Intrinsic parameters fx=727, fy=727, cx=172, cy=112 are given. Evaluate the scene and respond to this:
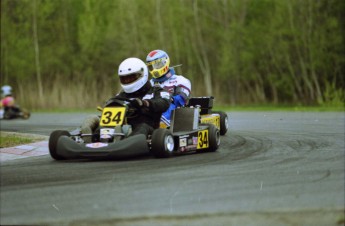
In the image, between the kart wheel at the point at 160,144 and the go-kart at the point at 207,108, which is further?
the go-kart at the point at 207,108

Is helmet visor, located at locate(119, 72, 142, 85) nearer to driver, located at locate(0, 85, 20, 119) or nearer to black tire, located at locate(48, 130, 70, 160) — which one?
black tire, located at locate(48, 130, 70, 160)

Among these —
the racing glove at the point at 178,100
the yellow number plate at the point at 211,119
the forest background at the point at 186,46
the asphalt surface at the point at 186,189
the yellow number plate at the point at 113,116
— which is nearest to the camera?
the asphalt surface at the point at 186,189

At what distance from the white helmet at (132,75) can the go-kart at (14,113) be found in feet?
47.7

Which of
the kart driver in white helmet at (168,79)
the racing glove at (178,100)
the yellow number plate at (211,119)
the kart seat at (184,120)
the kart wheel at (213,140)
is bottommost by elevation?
the kart wheel at (213,140)

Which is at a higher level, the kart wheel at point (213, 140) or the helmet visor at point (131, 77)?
the helmet visor at point (131, 77)

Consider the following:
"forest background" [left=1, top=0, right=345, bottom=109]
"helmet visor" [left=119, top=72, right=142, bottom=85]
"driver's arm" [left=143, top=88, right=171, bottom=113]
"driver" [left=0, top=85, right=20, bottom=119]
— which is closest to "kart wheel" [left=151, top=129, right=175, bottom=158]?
"driver's arm" [left=143, top=88, right=171, bottom=113]

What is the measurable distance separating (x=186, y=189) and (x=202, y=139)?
3756mm

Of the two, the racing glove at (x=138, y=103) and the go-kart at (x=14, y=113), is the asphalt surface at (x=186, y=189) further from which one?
the go-kart at (x=14, y=113)

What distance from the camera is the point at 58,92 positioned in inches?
1211

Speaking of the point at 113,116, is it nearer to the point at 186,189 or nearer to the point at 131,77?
the point at 131,77

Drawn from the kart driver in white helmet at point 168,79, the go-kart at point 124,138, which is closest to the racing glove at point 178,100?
the kart driver in white helmet at point 168,79

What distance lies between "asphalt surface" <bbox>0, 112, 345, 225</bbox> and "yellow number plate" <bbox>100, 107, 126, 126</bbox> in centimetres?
59

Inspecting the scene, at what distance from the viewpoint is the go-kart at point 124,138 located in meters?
9.37

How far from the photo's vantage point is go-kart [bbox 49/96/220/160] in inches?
369
